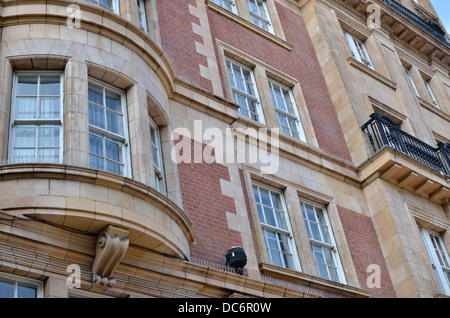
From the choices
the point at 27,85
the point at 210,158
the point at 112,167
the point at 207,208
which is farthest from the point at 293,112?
the point at 27,85

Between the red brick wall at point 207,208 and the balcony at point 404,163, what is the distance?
5730 mm

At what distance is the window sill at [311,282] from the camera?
1310 cm

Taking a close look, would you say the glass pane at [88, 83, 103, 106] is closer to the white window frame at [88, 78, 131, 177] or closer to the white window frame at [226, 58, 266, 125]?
the white window frame at [88, 78, 131, 177]

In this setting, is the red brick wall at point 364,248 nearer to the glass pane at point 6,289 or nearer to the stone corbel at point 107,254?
the stone corbel at point 107,254

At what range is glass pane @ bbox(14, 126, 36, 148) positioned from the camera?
35.4 ft

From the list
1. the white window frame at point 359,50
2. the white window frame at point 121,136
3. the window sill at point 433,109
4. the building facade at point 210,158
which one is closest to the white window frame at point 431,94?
the window sill at point 433,109

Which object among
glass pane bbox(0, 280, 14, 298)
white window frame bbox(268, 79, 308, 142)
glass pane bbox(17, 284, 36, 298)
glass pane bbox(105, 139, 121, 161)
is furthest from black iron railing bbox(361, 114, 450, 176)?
glass pane bbox(0, 280, 14, 298)

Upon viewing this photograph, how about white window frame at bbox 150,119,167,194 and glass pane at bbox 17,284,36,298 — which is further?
white window frame at bbox 150,119,167,194

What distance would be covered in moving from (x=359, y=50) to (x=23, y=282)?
1753cm

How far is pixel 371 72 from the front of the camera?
2216 centimetres

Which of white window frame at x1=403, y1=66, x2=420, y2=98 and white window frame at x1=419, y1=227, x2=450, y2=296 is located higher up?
white window frame at x1=403, y1=66, x2=420, y2=98

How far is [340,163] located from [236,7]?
6.18 m

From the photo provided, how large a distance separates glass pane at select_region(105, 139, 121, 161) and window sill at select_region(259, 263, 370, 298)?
12.4 ft

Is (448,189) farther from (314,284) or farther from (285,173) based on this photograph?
(314,284)
